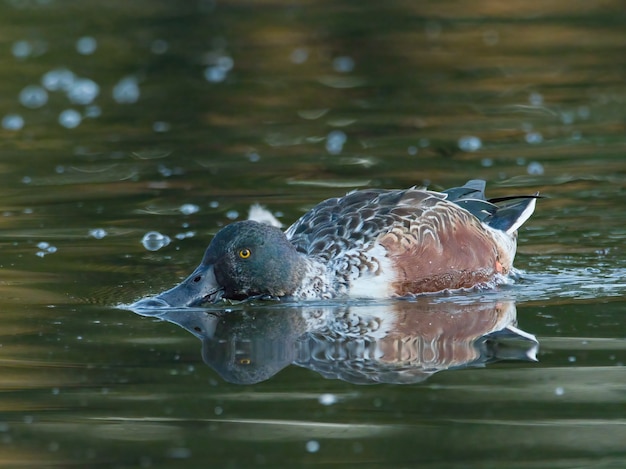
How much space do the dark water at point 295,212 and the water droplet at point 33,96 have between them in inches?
1.7

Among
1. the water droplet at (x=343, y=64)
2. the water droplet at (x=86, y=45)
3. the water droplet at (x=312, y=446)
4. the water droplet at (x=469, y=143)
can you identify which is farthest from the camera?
the water droplet at (x=86, y=45)

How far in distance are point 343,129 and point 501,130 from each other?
58.9 inches

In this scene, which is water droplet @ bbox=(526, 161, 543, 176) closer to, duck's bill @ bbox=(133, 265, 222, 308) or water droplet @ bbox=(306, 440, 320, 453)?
duck's bill @ bbox=(133, 265, 222, 308)

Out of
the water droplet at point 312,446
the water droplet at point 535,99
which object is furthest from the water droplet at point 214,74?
the water droplet at point 312,446

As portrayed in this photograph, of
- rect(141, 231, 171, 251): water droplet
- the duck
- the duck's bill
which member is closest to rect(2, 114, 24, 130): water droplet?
rect(141, 231, 171, 251): water droplet

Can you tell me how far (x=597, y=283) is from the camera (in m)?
7.45

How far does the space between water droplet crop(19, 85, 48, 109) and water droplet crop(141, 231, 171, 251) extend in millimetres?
5329

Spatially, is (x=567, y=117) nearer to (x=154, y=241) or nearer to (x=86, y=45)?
(x=154, y=241)

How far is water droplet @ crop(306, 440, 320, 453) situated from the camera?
490cm

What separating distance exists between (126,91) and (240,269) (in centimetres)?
755

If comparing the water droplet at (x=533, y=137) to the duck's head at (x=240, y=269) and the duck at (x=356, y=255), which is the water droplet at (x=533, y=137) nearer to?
the duck at (x=356, y=255)

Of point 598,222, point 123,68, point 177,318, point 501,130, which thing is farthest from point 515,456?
point 123,68

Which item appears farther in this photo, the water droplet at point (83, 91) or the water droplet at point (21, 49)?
the water droplet at point (21, 49)

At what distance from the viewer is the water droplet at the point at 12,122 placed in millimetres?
12680
